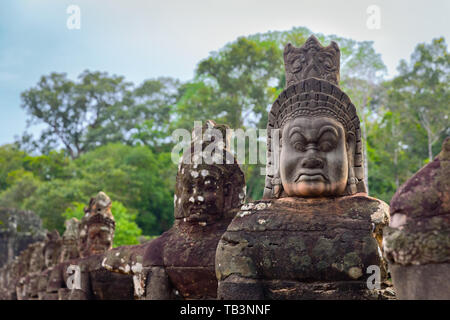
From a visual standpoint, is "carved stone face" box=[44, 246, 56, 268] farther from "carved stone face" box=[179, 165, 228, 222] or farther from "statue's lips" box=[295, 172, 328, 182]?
"statue's lips" box=[295, 172, 328, 182]

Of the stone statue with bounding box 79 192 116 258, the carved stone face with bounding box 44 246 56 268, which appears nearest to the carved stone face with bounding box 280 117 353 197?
the stone statue with bounding box 79 192 116 258

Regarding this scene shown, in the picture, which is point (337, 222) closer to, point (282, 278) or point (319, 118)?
point (282, 278)

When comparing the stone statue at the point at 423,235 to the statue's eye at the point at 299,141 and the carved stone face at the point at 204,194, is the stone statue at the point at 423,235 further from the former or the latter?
the carved stone face at the point at 204,194

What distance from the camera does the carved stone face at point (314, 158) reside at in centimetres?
422

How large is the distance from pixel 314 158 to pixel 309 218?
1.64ft

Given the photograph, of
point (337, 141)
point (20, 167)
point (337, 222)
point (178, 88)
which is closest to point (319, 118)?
point (337, 141)

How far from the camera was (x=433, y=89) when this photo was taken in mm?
21109

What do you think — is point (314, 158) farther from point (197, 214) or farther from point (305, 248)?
point (197, 214)

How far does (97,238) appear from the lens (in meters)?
8.70

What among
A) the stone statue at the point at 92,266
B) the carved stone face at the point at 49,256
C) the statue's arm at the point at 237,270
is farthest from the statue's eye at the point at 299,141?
the carved stone face at the point at 49,256

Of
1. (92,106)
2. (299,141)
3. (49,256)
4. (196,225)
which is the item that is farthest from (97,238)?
(92,106)

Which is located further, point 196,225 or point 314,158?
point 196,225

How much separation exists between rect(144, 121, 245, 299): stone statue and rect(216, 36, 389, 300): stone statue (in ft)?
3.50
